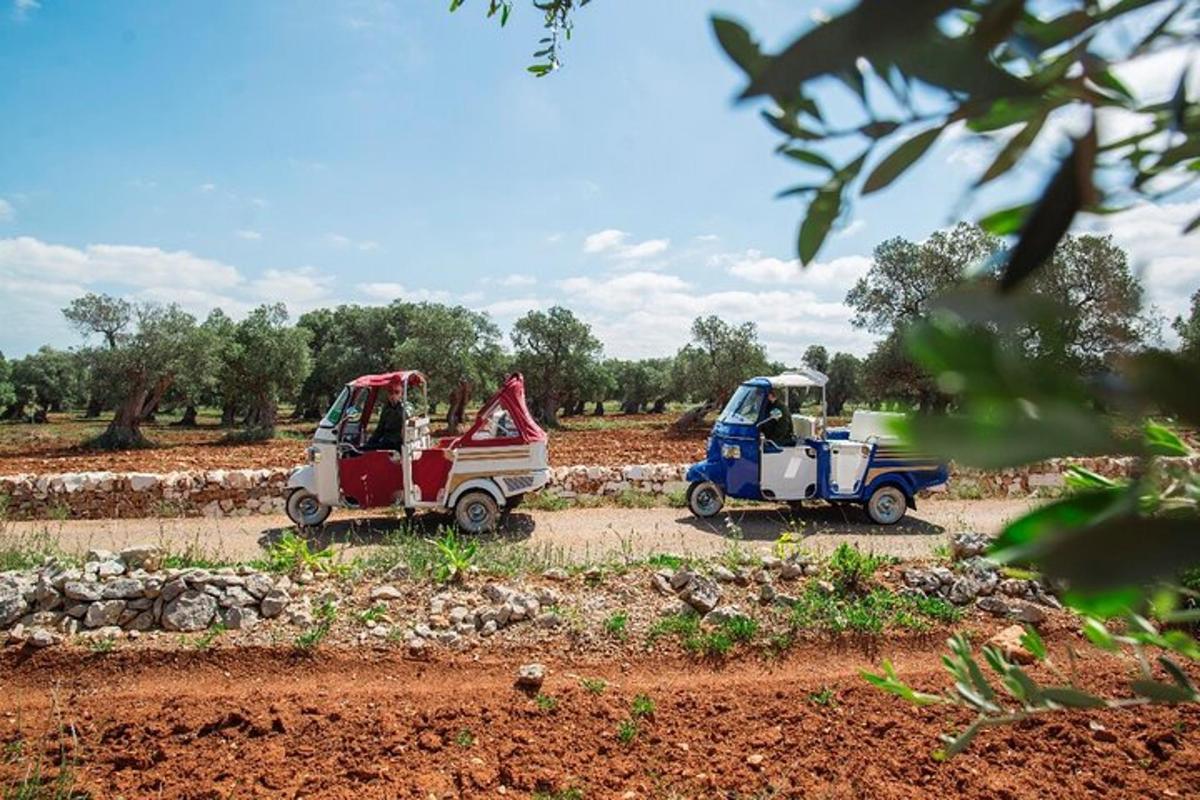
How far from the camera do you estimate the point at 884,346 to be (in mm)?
26297

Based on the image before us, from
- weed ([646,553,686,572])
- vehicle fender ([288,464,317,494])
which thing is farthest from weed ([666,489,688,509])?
vehicle fender ([288,464,317,494])

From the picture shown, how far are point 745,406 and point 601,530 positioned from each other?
261 centimetres

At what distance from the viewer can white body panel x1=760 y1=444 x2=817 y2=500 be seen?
987 centimetres

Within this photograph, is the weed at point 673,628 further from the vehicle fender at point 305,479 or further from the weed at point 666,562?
the vehicle fender at point 305,479

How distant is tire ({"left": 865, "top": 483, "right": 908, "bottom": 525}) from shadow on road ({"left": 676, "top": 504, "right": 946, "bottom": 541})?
0.10 meters

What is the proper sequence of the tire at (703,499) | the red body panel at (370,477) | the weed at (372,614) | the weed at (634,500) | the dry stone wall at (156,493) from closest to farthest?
1. the weed at (372,614)
2. the red body panel at (370,477)
3. the tire at (703,499)
4. the dry stone wall at (156,493)
5. the weed at (634,500)

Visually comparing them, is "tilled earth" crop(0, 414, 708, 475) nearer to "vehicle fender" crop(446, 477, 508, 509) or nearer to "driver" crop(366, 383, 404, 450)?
"vehicle fender" crop(446, 477, 508, 509)

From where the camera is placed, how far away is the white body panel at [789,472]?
9.87m

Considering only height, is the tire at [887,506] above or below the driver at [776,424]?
below

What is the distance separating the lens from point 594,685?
4.40m

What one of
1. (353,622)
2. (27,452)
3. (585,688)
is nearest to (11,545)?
(353,622)

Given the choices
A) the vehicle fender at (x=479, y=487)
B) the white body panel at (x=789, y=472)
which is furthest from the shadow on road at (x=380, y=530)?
the white body panel at (x=789, y=472)

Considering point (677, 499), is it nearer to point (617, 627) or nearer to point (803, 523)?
point (803, 523)

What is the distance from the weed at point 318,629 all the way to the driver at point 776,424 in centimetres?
623
